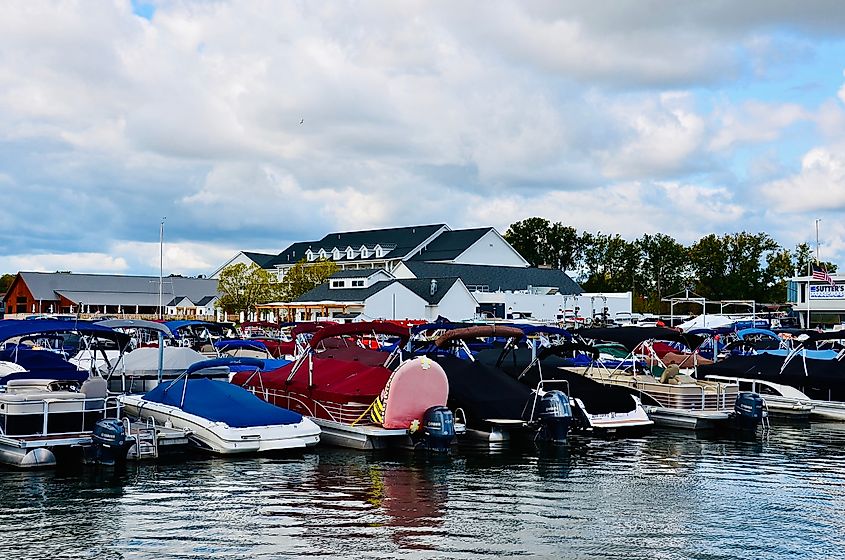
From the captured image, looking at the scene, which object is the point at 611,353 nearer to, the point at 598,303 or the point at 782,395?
the point at 782,395

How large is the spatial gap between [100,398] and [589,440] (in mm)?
12331

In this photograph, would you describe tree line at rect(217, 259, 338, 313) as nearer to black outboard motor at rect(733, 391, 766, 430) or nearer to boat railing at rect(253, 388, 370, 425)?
boat railing at rect(253, 388, 370, 425)

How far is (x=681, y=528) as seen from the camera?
15.1 m

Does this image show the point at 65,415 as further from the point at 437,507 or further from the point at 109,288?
the point at 109,288

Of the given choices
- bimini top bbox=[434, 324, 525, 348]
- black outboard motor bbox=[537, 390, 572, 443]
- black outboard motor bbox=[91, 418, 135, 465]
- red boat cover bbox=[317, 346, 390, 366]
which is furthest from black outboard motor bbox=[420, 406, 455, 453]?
red boat cover bbox=[317, 346, 390, 366]

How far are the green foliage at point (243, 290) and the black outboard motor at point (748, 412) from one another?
282 feet

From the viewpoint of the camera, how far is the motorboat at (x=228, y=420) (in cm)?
2041

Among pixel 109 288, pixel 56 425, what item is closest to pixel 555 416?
pixel 56 425

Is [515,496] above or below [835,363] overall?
below

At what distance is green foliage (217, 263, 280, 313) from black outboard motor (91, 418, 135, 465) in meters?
89.4

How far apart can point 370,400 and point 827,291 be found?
8285 centimetres

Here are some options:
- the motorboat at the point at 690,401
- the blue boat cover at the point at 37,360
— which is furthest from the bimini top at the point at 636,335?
the blue boat cover at the point at 37,360

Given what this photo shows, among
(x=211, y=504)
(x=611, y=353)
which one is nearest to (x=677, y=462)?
(x=211, y=504)

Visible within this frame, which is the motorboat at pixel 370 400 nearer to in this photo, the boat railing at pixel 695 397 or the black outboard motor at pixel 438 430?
the black outboard motor at pixel 438 430
